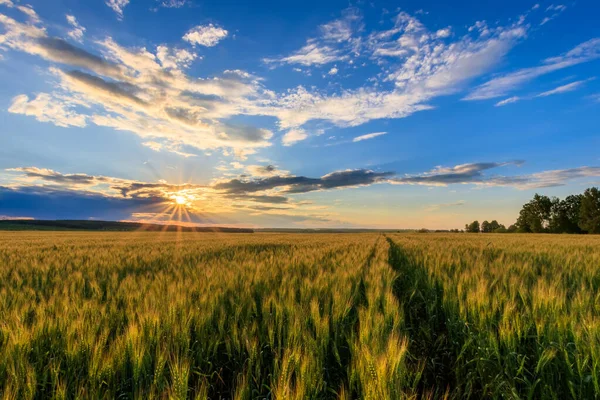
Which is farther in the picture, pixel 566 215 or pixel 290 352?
pixel 566 215

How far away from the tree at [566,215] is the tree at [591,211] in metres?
8.80

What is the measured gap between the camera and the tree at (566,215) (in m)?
78.9

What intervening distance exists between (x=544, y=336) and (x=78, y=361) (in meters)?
3.58

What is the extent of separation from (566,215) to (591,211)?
1251 centimetres

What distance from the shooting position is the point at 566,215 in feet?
263

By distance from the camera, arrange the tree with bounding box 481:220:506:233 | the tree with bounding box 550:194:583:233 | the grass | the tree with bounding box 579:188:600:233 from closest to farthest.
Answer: the grass → the tree with bounding box 579:188:600:233 → the tree with bounding box 550:194:583:233 → the tree with bounding box 481:220:506:233

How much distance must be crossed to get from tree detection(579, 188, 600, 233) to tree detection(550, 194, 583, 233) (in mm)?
8800

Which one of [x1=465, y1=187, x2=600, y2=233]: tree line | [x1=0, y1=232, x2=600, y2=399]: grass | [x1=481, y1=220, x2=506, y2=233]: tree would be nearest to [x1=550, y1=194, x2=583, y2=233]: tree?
[x1=465, y1=187, x2=600, y2=233]: tree line

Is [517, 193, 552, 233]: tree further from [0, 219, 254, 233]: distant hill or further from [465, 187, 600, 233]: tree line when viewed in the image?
[0, 219, 254, 233]: distant hill

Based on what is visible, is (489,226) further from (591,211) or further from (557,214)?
(591,211)

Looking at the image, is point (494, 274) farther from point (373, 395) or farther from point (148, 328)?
point (148, 328)

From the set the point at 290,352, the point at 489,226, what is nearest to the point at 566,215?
the point at 489,226

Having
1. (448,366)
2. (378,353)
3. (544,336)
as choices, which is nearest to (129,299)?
(378,353)

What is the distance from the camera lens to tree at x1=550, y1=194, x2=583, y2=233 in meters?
78.9
